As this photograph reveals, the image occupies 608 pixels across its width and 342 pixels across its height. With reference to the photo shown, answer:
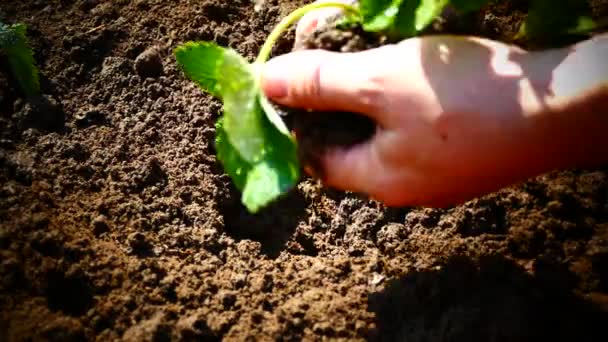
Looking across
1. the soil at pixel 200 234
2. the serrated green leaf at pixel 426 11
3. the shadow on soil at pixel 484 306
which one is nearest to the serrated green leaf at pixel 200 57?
the soil at pixel 200 234

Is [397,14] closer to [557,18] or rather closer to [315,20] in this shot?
[315,20]

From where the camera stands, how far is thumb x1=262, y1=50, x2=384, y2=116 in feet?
3.47

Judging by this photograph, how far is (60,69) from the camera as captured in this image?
60.0 inches

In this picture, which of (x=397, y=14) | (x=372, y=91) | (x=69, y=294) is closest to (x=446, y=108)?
(x=372, y=91)

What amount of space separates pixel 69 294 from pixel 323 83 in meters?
0.69

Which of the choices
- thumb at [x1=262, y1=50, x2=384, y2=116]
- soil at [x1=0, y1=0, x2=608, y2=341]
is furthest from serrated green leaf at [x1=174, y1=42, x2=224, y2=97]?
soil at [x1=0, y1=0, x2=608, y2=341]

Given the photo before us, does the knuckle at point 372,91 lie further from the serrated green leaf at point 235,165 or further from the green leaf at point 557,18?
the green leaf at point 557,18

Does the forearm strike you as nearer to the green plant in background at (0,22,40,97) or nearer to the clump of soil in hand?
the clump of soil in hand

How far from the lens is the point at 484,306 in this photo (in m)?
1.19

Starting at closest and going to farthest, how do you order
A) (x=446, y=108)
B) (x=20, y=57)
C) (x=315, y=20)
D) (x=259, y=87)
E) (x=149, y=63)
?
(x=446, y=108) → (x=259, y=87) → (x=315, y=20) → (x=20, y=57) → (x=149, y=63)

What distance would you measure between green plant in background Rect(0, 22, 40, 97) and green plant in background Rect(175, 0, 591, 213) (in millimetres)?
481

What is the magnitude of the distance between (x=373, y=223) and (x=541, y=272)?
15.8 inches

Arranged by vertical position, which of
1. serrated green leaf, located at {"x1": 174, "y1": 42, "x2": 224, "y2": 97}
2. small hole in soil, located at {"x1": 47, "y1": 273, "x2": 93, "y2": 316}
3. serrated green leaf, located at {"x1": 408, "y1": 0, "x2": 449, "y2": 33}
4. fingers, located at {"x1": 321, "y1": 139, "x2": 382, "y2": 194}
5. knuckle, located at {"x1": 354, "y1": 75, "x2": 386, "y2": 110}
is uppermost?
serrated green leaf, located at {"x1": 408, "y1": 0, "x2": 449, "y2": 33}

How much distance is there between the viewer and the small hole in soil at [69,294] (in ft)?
3.83
